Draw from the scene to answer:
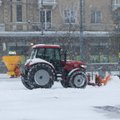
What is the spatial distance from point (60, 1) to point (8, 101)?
138 ft

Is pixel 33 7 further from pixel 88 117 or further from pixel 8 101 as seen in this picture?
pixel 88 117

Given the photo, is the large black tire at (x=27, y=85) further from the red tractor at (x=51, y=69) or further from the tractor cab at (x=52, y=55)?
the tractor cab at (x=52, y=55)

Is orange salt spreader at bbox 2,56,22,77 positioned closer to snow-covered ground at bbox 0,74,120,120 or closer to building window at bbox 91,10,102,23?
snow-covered ground at bbox 0,74,120,120

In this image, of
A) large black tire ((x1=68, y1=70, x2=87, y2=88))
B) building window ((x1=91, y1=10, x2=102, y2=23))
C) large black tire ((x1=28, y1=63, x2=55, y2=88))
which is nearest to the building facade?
building window ((x1=91, y1=10, x2=102, y2=23))

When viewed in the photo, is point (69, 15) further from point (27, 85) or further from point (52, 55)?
point (27, 85)

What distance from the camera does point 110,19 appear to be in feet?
197

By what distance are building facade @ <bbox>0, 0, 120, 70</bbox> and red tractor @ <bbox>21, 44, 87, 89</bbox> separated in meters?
23.8

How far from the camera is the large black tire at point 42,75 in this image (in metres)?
24.8

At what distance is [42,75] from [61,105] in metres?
7.47

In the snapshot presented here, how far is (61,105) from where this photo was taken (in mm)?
17547

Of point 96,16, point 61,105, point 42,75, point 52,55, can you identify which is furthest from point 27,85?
point 96,16

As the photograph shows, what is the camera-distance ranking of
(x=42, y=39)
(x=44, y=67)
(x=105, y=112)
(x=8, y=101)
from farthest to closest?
(x=42, y=39) < (x=44, y=67) < (x=8, y=101) < (x=105, y=112)

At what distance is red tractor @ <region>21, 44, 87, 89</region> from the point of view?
2488cm

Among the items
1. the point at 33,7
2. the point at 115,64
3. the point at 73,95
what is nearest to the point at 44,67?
the point at 73,95
